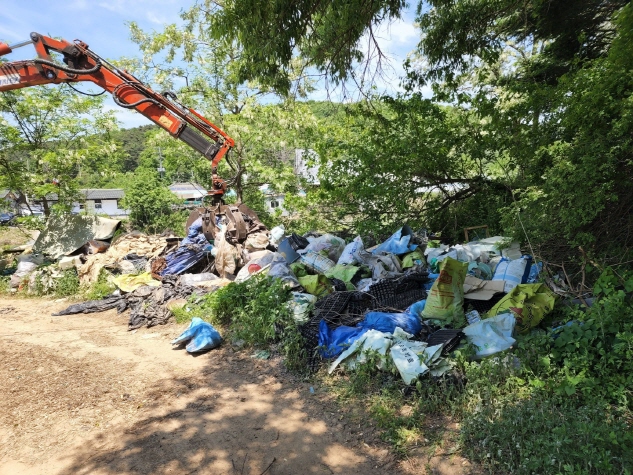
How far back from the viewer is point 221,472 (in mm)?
2535

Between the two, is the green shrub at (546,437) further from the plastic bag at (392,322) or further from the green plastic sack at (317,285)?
the green plastic sack at (317,285)

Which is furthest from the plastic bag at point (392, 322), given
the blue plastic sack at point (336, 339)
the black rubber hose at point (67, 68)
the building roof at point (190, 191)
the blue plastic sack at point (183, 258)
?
the building roof at point (190, 191)

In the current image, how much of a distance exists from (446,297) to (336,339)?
3.80ft

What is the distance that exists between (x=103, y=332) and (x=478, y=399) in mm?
4709

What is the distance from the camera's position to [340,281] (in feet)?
17.4

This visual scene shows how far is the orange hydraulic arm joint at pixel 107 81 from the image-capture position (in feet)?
20.9

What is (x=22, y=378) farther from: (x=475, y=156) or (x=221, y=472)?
(x=475, y=156)

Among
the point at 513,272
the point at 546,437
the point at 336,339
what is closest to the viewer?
the point at 546,437

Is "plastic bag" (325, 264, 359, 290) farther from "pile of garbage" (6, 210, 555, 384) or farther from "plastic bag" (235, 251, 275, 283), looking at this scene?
"plastic bag" (235, 251, 275, 283)

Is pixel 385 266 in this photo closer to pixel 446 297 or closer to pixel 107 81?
pixel 446 297

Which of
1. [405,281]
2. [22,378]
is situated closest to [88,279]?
[22,378]

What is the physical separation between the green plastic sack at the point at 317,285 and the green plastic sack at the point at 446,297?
1.49m

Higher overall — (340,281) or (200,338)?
(340,281)

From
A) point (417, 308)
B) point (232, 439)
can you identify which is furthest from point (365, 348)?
point (232, 439)
